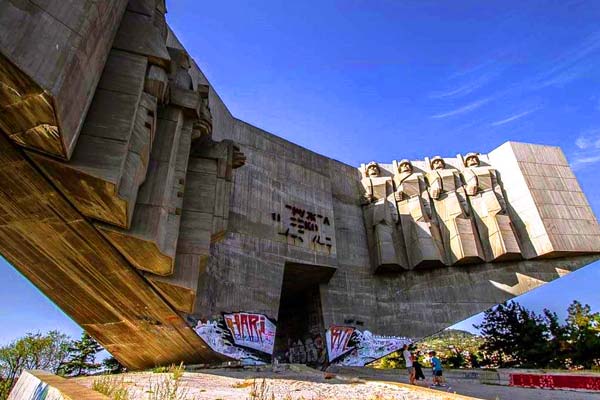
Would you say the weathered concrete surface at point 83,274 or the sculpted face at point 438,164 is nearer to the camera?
the weathered concrete surface at point 83,274

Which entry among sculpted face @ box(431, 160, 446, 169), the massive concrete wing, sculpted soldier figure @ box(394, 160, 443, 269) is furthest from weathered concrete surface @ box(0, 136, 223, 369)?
sculpted face @ box(431, 160, 446, 169)

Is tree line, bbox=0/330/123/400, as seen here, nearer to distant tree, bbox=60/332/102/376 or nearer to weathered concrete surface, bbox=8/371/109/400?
distant tree, bbox=60/332/102/376

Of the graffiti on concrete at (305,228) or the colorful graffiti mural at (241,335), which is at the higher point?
the graffiti on concrete at (305,228)

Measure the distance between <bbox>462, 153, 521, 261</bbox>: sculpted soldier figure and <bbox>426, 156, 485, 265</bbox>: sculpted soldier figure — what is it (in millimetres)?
610

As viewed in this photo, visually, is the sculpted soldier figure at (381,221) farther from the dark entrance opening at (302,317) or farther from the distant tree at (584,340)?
the distant tree at (584,340)

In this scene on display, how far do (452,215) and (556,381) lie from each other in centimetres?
1421

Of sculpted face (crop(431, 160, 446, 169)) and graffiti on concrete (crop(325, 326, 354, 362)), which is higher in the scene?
sculpted face (crop(431, 160, 446, 169))

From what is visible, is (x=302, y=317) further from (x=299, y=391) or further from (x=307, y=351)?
(x=299, y=391)

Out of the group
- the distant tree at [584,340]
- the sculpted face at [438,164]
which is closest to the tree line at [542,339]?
the distant tree at [584,340]

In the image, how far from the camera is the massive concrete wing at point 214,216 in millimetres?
9773

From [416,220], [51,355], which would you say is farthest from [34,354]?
[416,220]

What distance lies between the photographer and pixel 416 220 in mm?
29281

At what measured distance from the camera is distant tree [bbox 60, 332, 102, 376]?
32875mm

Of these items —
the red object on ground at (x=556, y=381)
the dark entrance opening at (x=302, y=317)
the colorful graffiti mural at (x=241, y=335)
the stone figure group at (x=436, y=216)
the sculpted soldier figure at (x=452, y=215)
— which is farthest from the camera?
the stone figure group at (x=436, y=216)
